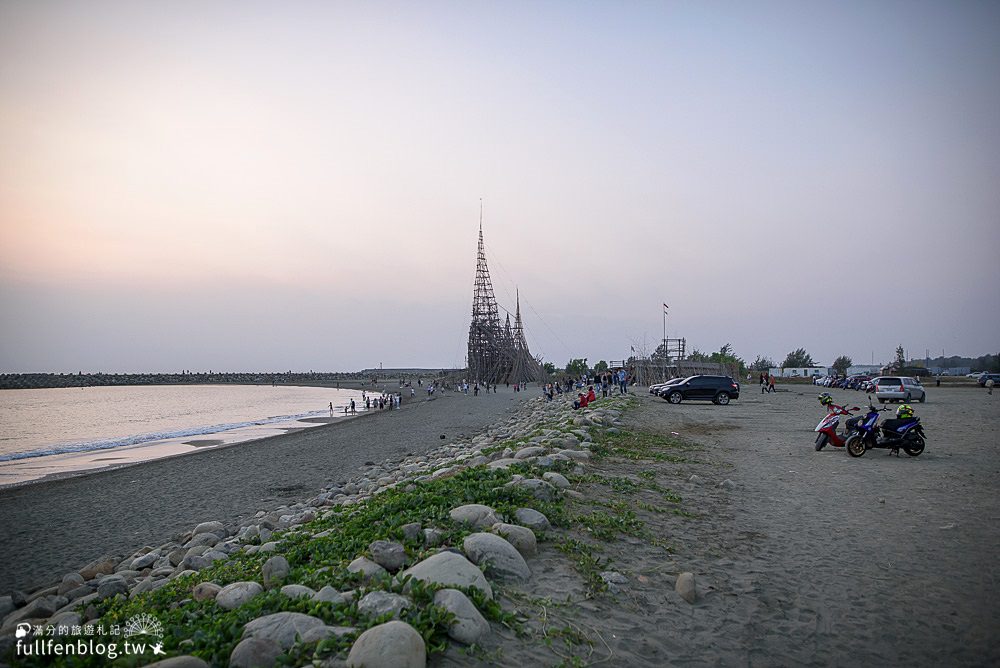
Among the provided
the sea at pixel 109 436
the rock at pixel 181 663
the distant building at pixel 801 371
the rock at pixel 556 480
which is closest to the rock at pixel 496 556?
the rock at pixel 181 663

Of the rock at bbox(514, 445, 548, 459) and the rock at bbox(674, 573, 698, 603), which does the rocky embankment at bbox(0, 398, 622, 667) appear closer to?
the rock at bbox(674, 573, 698, 603)

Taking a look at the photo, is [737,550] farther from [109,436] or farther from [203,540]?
[109,436]

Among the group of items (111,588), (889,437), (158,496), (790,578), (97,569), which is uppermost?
(889,437)

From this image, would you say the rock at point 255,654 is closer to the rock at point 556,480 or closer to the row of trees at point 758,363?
the rock at point 556,480

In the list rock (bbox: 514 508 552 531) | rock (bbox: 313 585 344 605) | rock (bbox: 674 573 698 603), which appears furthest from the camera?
rock (bbox: 514 508 552 531)

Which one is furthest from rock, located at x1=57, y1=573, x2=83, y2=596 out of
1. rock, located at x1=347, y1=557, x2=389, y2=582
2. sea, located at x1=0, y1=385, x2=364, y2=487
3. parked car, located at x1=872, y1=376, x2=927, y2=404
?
parked car, located at x1=872, y1=376, x2=927, y2=404

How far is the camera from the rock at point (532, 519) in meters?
6.36

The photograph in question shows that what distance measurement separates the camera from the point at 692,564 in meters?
5.90

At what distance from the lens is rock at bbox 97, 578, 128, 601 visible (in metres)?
7.41

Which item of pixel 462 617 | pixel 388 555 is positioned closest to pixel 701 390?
pixel 388 555

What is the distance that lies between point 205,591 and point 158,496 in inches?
497

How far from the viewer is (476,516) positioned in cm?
635

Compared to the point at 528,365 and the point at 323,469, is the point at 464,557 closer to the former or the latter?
the point at 323,469

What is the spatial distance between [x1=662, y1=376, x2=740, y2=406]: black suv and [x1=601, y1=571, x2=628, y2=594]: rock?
2676 cm
